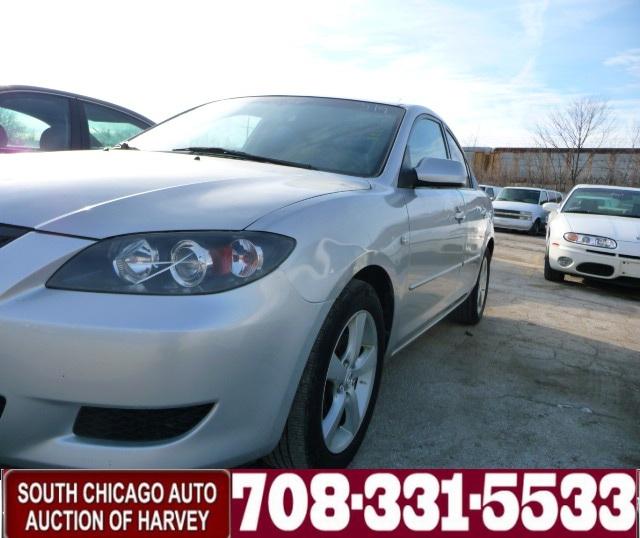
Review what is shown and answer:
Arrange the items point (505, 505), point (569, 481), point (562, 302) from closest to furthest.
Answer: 1. point (505, 505)
2. point (569, 481)
3. point (562, 302)

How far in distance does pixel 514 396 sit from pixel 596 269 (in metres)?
4.46

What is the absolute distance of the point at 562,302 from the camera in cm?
609

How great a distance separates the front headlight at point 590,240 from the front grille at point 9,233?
677 cm

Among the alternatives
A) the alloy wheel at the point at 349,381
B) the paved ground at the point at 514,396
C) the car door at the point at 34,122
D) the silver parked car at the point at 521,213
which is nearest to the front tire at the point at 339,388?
the alloy wheel at the point at 349,381

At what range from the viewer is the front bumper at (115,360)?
1.46m

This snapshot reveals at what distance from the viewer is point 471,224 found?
3.86 m

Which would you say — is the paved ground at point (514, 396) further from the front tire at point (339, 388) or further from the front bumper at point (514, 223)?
the front bumper at point (514, 223)

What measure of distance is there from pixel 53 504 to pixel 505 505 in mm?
1329

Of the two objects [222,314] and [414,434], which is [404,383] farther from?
[222,314]

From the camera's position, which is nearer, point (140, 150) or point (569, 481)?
point (569, 481)

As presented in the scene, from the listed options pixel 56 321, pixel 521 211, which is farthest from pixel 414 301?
pixel 521 211

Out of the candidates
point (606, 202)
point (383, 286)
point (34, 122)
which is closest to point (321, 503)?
point (383, 286)

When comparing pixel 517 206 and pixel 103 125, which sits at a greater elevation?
pixel 103 125

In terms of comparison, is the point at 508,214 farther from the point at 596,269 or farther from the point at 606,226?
the point at 596,269
